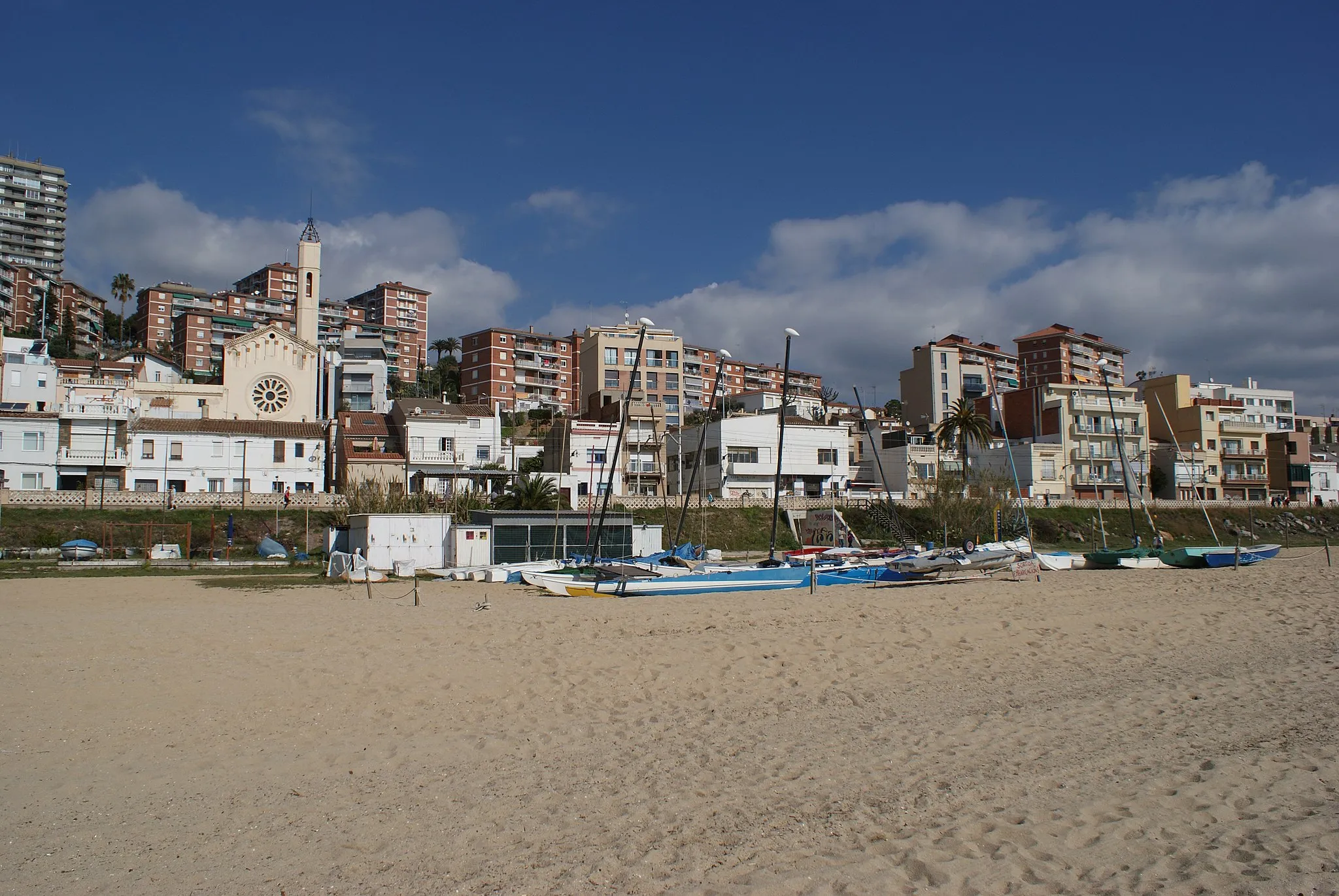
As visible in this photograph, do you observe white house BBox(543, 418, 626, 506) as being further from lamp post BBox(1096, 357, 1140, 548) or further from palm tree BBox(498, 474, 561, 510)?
lamp post BBox(1096, 357, 1140, 548)

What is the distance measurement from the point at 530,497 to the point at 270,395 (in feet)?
116

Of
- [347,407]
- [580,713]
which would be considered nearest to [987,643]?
[580,713]

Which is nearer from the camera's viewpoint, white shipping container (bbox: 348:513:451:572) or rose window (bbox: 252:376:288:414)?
white shipping container (bbox: 348:513:451:572)

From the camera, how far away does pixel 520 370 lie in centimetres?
11175

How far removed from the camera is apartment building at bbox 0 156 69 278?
4931 inches

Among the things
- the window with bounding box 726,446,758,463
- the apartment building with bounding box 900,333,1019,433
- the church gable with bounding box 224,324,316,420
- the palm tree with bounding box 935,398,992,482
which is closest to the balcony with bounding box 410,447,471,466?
the church gable with bounding box 224,324,316,420

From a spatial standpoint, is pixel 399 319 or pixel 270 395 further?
pixel 399 319

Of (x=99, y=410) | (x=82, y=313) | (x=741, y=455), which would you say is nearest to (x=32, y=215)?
(x=82, y=313)

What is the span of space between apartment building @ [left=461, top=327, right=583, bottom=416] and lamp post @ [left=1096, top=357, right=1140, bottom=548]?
5939 centimetres

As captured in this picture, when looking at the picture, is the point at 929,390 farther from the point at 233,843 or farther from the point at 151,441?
the point at 233,843

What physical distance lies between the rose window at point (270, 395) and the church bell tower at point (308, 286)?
864cm

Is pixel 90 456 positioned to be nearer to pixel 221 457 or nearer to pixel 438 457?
pixel 221 457

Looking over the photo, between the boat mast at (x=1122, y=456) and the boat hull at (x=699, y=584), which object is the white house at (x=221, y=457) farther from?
the boat mast at (x=1122, y=456)

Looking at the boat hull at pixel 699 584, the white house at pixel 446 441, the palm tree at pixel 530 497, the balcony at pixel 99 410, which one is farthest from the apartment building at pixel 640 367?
the boat hull at pixel 699 584
